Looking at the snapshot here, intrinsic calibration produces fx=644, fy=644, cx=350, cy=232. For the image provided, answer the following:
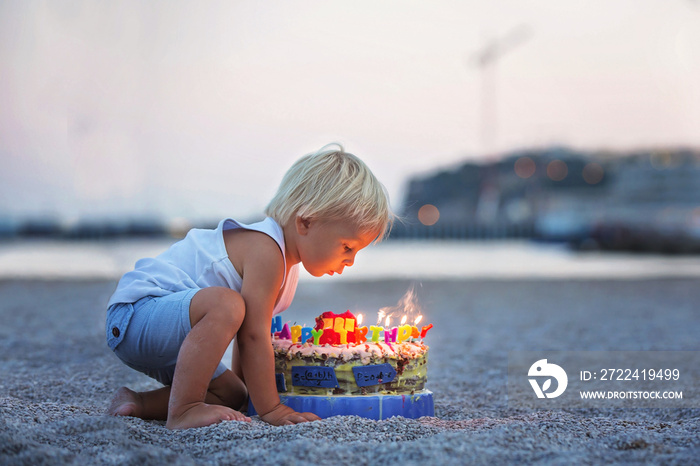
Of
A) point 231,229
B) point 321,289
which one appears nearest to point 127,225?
point 321,289

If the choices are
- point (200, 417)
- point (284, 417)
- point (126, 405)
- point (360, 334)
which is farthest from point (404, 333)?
point (126, 405)

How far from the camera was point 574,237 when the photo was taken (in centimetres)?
3088

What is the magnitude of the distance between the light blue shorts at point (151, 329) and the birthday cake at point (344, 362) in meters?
0.40

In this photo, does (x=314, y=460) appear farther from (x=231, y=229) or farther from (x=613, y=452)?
(x=231, y=229)

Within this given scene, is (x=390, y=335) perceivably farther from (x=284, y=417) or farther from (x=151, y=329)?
(x=151, y=329)

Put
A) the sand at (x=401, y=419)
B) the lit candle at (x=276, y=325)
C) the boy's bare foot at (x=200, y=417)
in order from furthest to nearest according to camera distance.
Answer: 1. the lit candle at (x=276, y=325)
2. the boy's bare foot at (x=200, y=417)
3. the sand at (x=401, y=419)

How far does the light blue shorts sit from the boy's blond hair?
0.47m

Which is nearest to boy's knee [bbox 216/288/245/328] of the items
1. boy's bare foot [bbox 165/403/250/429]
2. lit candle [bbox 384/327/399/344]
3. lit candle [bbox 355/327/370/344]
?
boy's bare foot [bbox 165/403/250/429]

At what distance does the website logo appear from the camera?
11.2 feet

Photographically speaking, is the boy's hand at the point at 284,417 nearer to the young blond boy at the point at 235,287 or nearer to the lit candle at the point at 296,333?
the young blond boy at the point at 235,287

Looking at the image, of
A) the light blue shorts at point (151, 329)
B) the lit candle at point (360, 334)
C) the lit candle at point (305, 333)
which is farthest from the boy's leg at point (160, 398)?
the lit candle at point (360, 334)

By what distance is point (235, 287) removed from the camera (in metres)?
2.31

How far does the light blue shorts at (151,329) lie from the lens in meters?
2.16

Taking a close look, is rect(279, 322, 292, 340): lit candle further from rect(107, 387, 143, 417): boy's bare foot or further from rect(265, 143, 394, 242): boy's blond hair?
rect(107, 387, 143, 417): boy's bare foot
